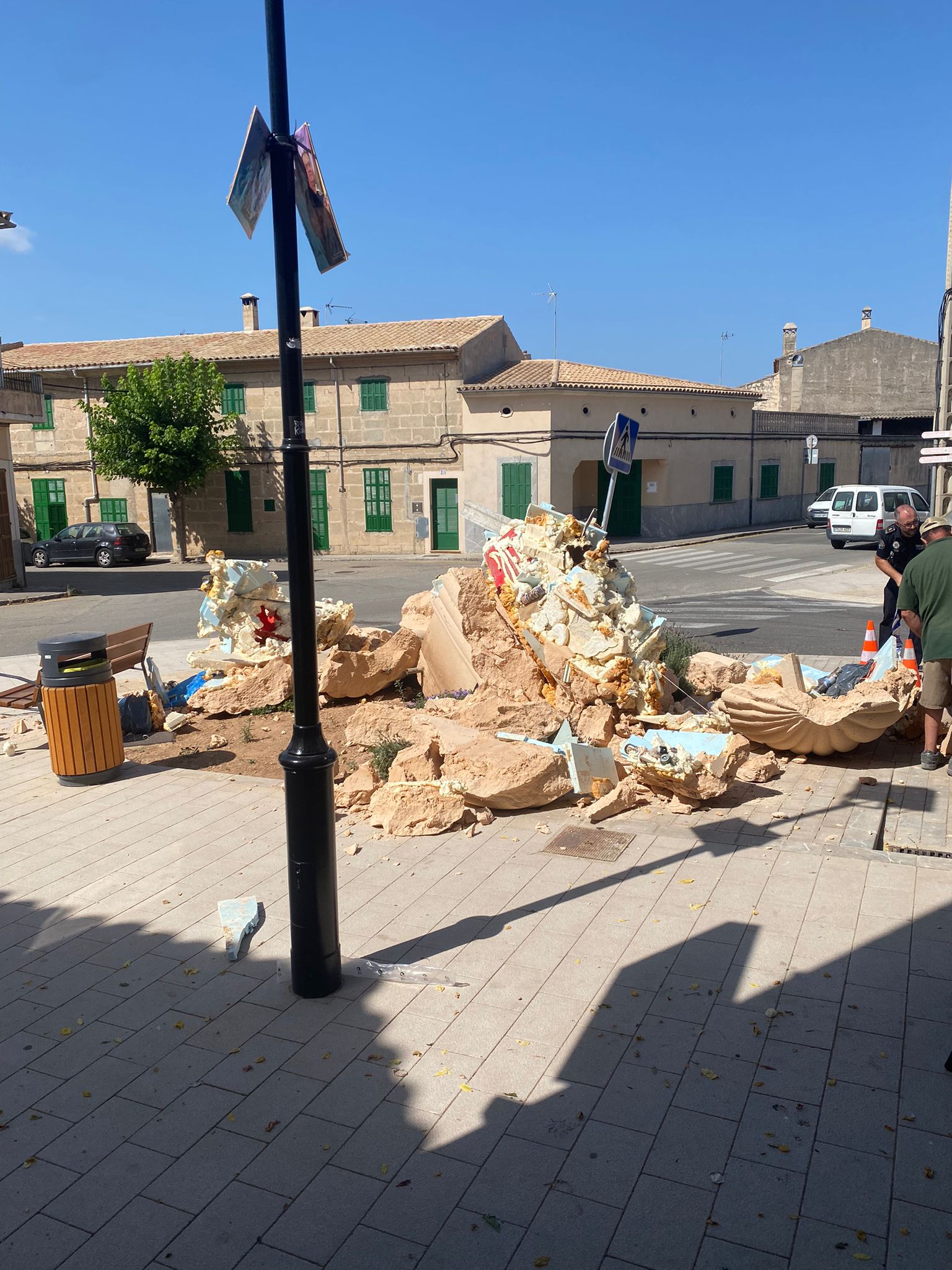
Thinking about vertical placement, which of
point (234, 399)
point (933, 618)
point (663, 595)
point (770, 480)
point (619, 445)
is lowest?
point (663, 595)

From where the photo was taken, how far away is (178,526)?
29984 millimetres

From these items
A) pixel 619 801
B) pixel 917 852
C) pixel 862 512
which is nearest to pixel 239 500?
pixel 862 512

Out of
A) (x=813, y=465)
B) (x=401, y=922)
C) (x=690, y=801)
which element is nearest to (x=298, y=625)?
(x=401, y=922)

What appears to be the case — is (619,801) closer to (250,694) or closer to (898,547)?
(250,694)

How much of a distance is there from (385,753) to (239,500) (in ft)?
84.4

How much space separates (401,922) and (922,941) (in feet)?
7.90

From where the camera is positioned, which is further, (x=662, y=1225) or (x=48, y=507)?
(x=48, y=507)

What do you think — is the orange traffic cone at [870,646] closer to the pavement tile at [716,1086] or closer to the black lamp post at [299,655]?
the pavement tile at [716,1086]

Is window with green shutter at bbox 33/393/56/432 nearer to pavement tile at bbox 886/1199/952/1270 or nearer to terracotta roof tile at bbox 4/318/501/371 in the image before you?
terracotta roof tile at bbox 4/318/501/371

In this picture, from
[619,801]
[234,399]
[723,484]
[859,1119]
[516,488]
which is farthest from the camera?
[723,484]

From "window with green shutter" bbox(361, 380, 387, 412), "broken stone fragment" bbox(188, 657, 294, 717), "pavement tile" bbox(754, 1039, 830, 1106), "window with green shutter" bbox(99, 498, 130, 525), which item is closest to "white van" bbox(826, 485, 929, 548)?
"window with green shutter" bbox(361, 380, 387, 412)

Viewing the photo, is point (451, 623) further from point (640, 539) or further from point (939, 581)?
point (640, 539)

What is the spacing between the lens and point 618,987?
4078 mm

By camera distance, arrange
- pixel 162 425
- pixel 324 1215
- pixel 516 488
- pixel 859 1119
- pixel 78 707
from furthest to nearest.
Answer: pixel 162 425 < pixel 516 488 < pixel 78 707 < pixel 859 1119 < pixel 324 1215
